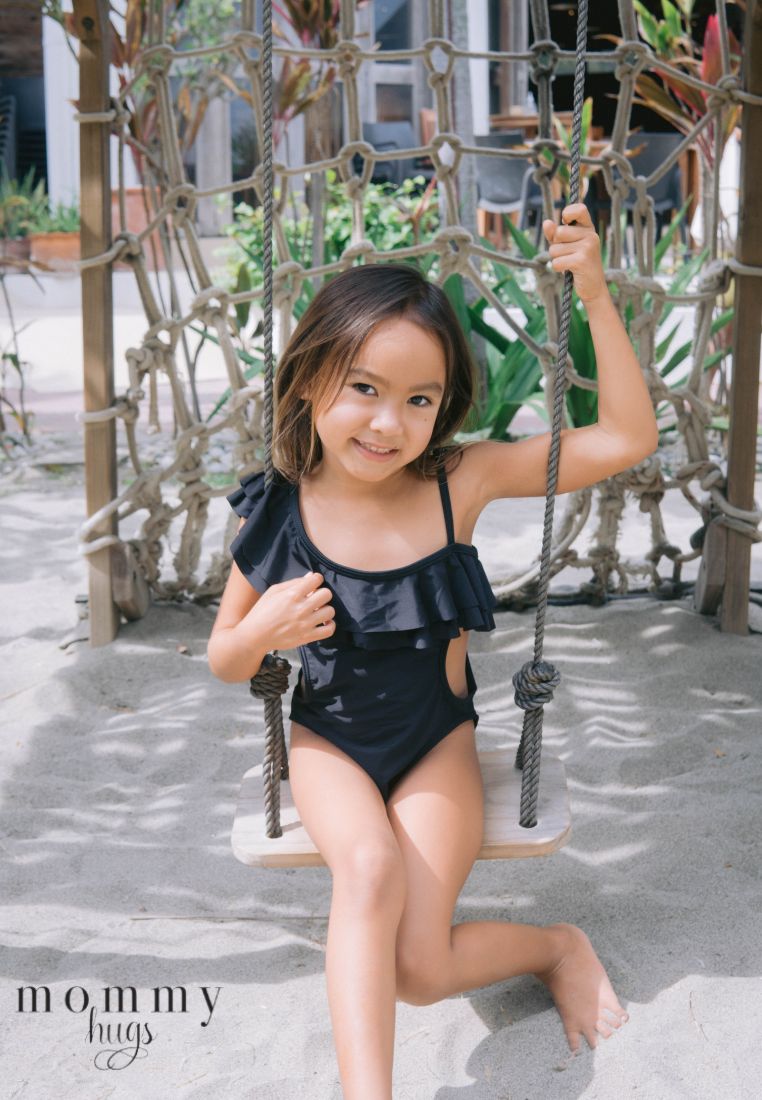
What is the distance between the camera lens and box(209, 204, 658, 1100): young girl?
5.29 ft

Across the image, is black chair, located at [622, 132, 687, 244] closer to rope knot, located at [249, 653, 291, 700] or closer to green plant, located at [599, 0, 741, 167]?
green plant, located at [599, 0, 741, 167]

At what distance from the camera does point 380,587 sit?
5.63 ft

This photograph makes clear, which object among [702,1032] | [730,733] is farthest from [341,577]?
[730,733]

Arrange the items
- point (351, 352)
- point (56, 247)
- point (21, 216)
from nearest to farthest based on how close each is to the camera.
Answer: point (351, 352) → point (21, 216) → point (56, 247)

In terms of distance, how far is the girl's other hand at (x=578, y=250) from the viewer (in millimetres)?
1630

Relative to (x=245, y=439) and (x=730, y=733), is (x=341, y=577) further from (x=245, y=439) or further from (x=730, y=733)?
(x=245, y=439)

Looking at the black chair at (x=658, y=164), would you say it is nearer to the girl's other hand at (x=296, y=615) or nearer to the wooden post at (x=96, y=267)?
the wooden post at (x=96, y=267)

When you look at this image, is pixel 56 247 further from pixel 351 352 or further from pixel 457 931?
pixel 457 931

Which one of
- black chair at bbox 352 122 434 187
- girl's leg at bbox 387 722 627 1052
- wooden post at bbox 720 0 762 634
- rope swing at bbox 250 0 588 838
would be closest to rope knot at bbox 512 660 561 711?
rope swing at bbox 250 0 588 838

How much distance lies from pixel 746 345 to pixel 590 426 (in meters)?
1.40

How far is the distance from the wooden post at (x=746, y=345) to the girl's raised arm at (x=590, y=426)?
126cm

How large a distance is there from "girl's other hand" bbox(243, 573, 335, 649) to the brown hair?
0.24 m

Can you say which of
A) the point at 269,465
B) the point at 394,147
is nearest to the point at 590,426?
the point at 269,465

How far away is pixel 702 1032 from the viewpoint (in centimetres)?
167
